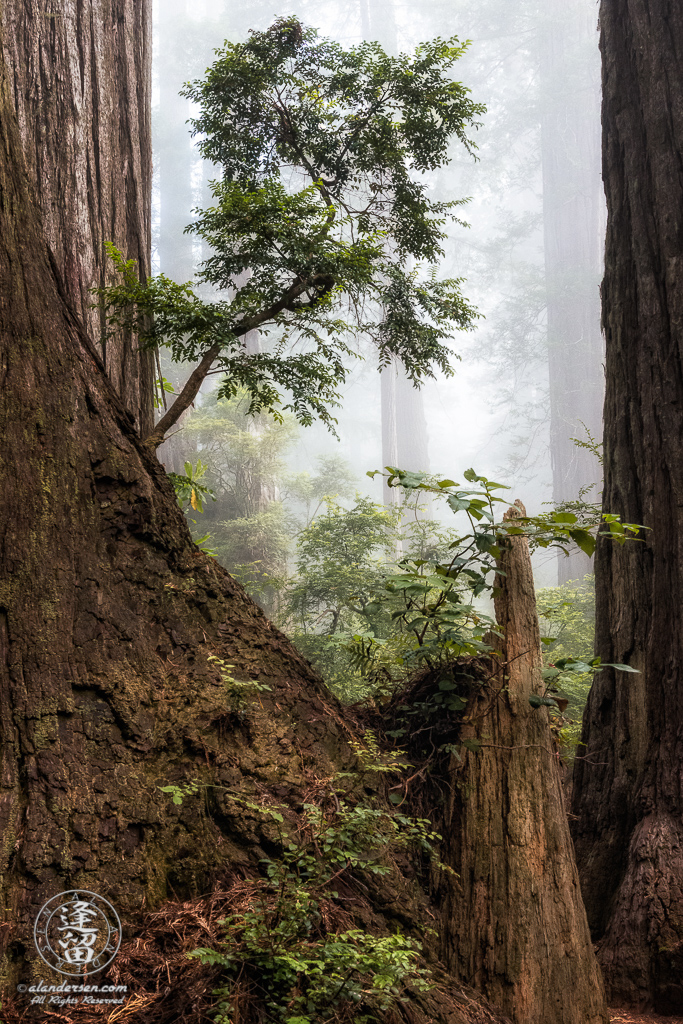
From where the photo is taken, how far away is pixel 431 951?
2139 millimetres

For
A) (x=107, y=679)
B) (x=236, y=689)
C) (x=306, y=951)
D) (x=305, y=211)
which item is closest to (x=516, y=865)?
(x=306, y=951)

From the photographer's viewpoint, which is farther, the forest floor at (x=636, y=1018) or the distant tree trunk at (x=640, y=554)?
the distant tree trunk at (x=640, y=554)

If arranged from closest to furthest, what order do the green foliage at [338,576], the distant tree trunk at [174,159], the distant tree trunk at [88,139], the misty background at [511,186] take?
the distant tree trunk at [88,139]
the green foliage at [338,576]
the misty background at [511,186]
the distant tree trunk at [174,159]

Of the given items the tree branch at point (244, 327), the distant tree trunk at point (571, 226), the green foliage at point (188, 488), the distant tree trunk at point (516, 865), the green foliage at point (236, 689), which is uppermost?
the distant tree trunk at point (571, 226)

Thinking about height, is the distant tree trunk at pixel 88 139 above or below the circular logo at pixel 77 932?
above

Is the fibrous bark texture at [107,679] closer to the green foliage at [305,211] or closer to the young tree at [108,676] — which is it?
the young tree at [108,676]

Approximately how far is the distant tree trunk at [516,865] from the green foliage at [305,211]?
2.29 metres

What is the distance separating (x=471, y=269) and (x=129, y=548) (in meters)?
34.9

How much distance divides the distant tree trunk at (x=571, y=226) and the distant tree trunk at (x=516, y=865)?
21583 mm

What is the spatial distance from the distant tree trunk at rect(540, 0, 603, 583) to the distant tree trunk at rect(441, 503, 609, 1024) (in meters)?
21.6

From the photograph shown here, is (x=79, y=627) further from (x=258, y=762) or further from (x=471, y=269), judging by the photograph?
(x=471, y=269)

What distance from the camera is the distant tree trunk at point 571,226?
80.9ft

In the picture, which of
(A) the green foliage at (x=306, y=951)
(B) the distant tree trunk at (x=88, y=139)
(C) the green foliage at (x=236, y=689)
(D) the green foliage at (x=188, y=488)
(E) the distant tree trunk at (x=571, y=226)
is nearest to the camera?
(A) the green foliage at (x=306, y=951)

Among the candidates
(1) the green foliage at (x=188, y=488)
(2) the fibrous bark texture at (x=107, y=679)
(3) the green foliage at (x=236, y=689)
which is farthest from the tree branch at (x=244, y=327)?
(3) the green foliage at (x=236, y=689)
